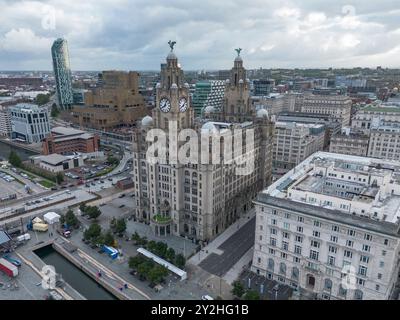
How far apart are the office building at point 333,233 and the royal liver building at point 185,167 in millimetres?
20115

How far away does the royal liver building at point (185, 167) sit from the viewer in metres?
91.8

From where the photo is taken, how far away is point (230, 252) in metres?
90.6

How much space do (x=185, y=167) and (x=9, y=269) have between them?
51.6 m

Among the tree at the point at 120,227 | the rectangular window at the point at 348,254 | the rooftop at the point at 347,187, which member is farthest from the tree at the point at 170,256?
the rectangular window at the point at 348,254

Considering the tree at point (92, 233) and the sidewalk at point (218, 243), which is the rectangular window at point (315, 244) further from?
the tree at point (92, 233)

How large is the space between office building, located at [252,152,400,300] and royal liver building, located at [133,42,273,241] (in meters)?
20.1

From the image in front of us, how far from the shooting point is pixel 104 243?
8925 centimetres

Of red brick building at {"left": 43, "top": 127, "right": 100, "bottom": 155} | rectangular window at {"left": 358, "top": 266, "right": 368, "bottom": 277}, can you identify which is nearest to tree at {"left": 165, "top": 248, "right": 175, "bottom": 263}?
rectangular window at {"left": 358, "top": 266, "right": 368, "bottom": 277}

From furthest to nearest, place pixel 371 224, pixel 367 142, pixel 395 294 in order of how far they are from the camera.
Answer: pixel 367 142 → pixel 395 294 → pixel 371 224

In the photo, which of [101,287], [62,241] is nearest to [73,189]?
[62,241]

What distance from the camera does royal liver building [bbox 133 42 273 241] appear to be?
91.8 metres

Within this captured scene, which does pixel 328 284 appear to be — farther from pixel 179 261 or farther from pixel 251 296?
pixel 179 261
